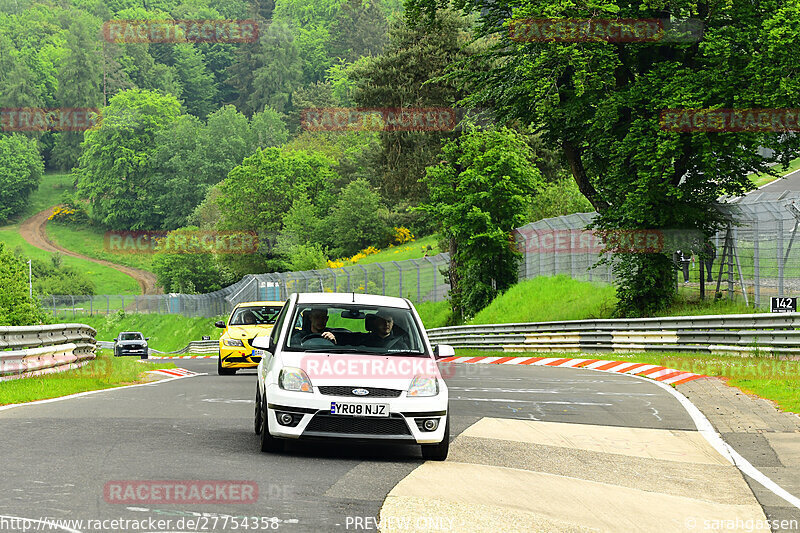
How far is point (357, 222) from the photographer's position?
97.4 metres

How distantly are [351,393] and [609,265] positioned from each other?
969 inches

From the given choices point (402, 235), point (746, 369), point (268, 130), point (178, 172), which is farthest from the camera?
point (268, 130)

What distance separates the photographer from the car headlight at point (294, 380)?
936cm

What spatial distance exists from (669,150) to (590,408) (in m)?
14.5

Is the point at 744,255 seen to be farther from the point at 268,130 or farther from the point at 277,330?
the point at 268,130

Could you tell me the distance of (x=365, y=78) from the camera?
50469 mm

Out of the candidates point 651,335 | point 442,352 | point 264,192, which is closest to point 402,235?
point 264,192

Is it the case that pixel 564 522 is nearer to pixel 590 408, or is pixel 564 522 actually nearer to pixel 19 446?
pixel 19 446

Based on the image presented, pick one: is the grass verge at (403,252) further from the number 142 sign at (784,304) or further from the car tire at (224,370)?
the number 142 sign at (784,304)

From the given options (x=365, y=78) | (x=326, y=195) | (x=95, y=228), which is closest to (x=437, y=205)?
(x=365, y=78)

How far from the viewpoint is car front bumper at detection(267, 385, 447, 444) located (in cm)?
918
